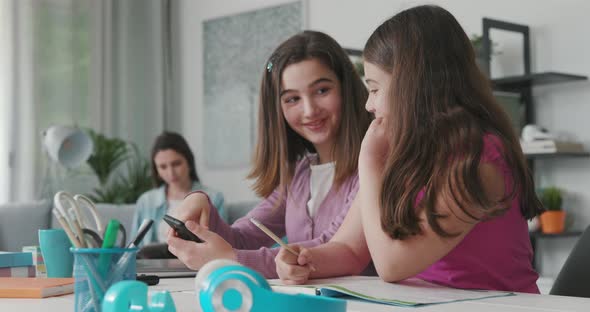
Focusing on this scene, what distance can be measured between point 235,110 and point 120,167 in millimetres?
1004

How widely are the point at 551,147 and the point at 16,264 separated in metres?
2.91

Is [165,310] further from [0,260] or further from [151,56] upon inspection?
[151,56]

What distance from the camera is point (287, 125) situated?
2047mm

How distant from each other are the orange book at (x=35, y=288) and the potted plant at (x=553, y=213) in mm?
3037

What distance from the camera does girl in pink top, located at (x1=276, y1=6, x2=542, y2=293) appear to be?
4.62ft

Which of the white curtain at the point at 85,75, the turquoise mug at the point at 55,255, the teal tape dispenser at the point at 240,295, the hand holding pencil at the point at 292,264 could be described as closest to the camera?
the teal tape dispenser at the point at 240,295

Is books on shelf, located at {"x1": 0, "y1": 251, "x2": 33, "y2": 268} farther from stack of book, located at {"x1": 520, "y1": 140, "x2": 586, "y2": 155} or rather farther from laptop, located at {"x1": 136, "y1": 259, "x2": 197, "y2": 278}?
stack of book, located at {"x1": 520, "y1": 140, "x2": 586, "y2": 155}

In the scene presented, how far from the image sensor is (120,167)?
607 centimetres

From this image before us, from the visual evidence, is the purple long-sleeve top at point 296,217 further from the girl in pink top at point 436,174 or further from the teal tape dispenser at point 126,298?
the teal tape dispenser at point 126,298

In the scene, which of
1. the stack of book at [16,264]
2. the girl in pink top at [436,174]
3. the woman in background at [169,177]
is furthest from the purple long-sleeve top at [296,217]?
the woman in background at [169,177]

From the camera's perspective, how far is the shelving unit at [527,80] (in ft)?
12.8

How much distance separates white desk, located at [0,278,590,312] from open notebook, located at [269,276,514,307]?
2 centimetres

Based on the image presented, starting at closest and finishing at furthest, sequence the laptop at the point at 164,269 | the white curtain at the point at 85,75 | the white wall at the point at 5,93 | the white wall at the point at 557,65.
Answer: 1. the laptop at the point at 164,269
2. the white wall at the point at 557,65
3. the white wall at the point at 5,93
4. the white curtain at the point at 85,75

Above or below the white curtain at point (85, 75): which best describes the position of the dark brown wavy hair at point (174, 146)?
below
